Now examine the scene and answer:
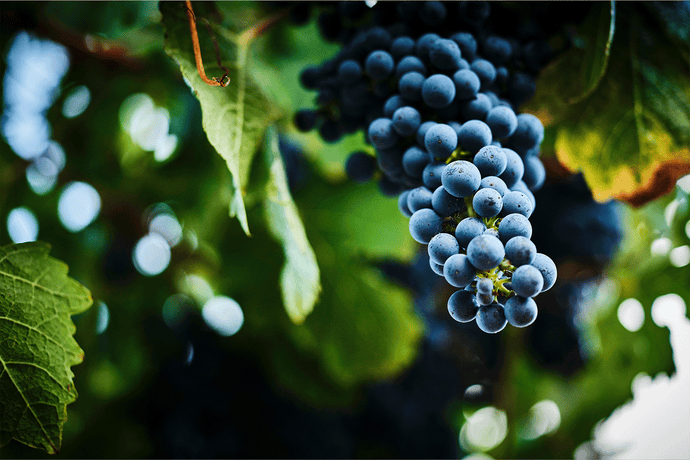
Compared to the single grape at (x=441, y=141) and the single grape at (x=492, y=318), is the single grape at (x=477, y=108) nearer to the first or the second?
the single grape at (x=441, y=141)

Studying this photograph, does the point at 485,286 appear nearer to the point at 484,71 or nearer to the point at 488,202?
the point at 488,202

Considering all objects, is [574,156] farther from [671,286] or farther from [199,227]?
[199,227]

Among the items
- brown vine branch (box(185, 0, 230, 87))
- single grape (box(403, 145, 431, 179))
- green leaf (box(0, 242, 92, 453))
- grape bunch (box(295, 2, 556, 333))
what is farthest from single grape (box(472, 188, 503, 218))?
green leaf (box(0, 242, 92, 453))

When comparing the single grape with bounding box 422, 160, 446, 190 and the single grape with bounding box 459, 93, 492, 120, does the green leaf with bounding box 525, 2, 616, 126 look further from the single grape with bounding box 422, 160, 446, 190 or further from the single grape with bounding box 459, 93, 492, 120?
the single grape with bounding box 422, 160, 446, 190

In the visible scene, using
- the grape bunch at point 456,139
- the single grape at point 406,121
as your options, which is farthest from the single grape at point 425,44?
the single grape at point 406,121

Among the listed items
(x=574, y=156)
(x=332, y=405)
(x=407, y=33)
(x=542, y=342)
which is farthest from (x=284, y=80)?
(x=542, y=342)
